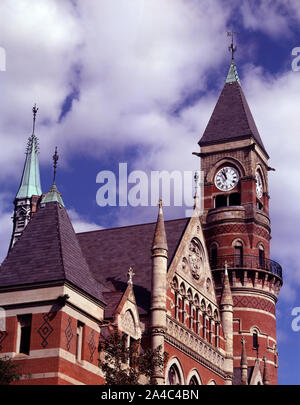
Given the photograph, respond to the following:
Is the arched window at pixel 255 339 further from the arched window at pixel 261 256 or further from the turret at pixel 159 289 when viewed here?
the turret at pixel 159 289

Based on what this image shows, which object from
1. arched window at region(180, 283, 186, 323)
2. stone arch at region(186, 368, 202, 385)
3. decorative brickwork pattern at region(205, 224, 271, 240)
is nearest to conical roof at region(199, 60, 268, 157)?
decorative brickwork pattern at region(205, 224, 271, 240)

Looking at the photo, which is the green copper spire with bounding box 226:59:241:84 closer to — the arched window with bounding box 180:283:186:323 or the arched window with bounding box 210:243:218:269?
the arched window with bounding box 210:243:218:269

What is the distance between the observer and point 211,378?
5488 centimetres

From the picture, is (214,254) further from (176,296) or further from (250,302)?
(176,296)

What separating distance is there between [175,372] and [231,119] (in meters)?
31.7

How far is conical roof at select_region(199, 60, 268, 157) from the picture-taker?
243 ft

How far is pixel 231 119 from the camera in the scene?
7594 cm

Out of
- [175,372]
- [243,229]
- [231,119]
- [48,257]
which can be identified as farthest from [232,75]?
[48,257]

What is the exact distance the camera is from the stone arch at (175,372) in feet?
162

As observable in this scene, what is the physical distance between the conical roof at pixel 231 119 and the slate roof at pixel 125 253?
747 inches

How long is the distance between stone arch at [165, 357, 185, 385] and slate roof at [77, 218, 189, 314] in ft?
12.3
